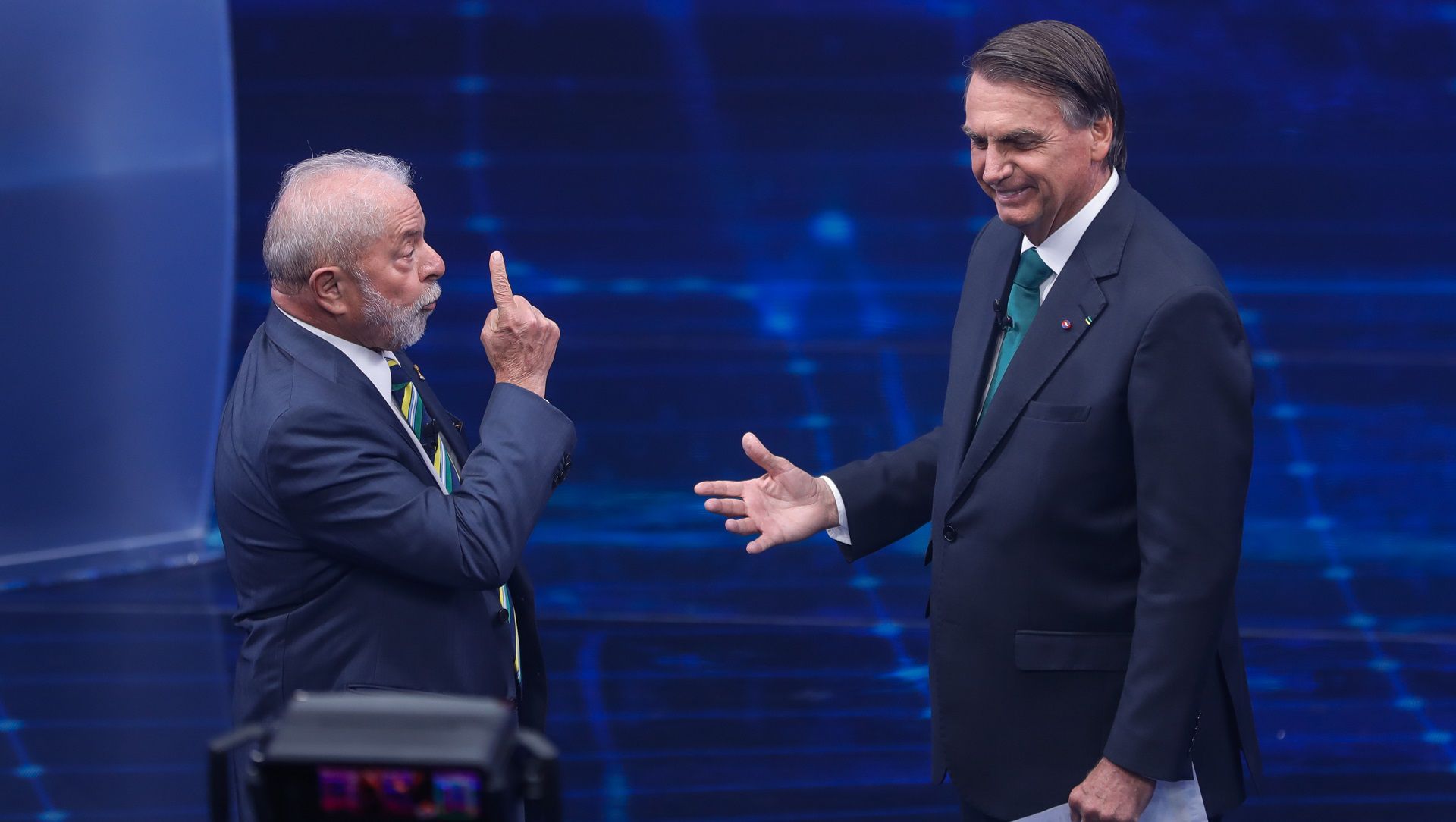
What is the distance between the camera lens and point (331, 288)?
1770 millimetres

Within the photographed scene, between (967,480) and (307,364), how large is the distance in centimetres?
82

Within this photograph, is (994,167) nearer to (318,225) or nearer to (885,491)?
(885,491)

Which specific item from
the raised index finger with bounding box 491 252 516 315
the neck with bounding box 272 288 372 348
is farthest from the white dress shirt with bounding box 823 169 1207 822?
the neck with bounding box 272 288 372 348

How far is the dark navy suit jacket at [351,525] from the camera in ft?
5.44

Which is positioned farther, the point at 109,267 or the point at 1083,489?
the point at 109,267

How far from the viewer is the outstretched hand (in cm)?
199

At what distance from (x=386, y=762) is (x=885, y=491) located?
117cm

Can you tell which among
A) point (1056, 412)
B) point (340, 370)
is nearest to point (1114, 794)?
point (1056, 412)

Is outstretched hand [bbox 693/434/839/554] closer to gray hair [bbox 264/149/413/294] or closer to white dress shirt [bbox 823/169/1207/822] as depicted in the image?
white dress shirt [bbox 823/169/1207/822]

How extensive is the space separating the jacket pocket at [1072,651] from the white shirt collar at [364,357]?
2.82 feet

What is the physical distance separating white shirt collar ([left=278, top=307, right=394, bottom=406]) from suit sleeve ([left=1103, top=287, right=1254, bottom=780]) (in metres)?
0.93

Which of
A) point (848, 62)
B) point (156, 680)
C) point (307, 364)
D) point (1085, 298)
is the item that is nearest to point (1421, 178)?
point (848, 62)

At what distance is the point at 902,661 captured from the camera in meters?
3.77

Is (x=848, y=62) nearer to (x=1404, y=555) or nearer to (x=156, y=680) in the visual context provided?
(x=1404, y=555)
